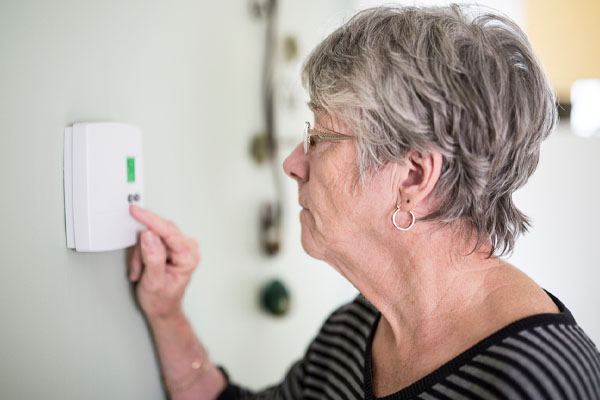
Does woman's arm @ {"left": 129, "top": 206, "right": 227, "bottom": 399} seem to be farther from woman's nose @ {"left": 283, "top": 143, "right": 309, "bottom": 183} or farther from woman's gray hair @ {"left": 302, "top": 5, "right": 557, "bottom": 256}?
woman's gray hair @ {"left": 302, "top": 5, "right": 557, "bottom": 256}

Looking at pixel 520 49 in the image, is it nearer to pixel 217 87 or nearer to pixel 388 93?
pixel 388 93

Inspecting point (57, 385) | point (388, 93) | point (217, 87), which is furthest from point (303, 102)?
point (57, 385)

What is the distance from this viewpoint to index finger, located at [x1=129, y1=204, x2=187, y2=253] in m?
0.79

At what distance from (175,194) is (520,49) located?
68 centimetres

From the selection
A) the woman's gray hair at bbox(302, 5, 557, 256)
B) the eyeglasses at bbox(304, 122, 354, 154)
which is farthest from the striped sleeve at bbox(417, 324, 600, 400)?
the eyeglasses at bbox(304, 122, 354, 154)

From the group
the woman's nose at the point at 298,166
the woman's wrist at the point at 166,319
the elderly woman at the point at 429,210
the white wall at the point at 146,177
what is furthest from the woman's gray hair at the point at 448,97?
the woman's wrist at the point at 166,319

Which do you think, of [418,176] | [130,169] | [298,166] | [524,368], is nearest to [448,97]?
[418,176]

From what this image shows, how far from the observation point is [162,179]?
0.90 meters

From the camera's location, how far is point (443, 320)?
0.80 meters

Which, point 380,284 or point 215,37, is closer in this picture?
point 380,284

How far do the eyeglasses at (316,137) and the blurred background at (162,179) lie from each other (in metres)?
0.23

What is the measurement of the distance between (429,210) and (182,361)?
566 millimetres

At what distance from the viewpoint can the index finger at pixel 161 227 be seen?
0.79m

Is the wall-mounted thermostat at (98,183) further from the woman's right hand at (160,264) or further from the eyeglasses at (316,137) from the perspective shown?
the eyeglasses at (316,137)
